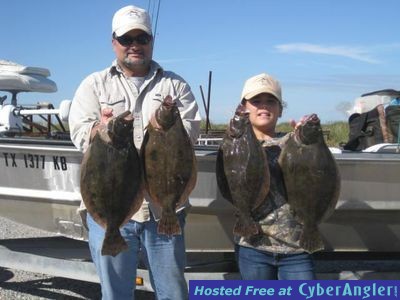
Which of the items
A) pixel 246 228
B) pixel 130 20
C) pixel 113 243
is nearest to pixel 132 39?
pixel 130 20

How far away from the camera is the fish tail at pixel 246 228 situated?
299 cm

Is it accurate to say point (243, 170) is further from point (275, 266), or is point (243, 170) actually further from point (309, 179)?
point (275, 266)

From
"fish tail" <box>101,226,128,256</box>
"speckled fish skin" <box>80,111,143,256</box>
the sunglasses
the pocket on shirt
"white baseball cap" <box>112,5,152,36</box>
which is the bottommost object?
"fish tail" <box>101,226,128,256</box>

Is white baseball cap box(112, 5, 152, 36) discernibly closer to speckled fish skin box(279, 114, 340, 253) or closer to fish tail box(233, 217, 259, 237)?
speckled fish skin box(279, 114, 340, 253)

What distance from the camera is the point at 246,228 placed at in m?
2.98

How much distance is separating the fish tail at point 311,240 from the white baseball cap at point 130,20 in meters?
1.47

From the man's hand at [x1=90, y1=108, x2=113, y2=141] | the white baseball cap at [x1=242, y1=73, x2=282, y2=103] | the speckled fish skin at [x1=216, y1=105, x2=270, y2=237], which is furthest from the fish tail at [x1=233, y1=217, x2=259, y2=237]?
the man's hand at [x1=90, y1=108, x2=113, y2=141]

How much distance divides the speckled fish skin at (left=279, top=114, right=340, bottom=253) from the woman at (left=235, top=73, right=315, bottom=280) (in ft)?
0.26

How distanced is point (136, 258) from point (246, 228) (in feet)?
2.32

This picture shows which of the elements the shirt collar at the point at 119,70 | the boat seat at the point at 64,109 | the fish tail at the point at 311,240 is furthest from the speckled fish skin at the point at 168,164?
the boat seat at the point at 64,109

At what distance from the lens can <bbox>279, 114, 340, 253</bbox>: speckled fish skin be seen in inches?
115

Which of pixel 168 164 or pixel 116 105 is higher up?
pixel 116 105

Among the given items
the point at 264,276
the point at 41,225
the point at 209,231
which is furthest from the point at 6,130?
the point at 264,276

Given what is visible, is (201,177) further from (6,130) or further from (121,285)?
(6,130)
